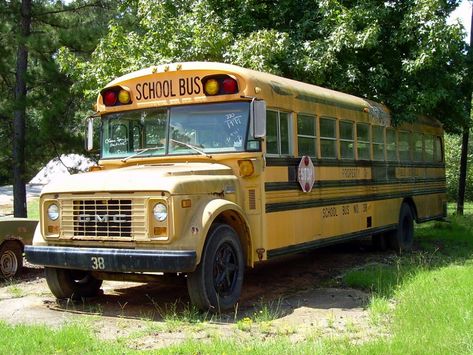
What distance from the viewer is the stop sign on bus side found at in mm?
8062

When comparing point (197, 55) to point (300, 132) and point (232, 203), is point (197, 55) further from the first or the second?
point (232, 203)

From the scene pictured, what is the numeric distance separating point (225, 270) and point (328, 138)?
10.0 feet

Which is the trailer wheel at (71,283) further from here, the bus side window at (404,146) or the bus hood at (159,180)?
the bus side window at (404,146)

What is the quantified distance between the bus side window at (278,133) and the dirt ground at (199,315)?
68.7 inches

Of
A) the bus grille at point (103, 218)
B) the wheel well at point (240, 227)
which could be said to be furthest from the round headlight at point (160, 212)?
the wheel well at point (240, 227)

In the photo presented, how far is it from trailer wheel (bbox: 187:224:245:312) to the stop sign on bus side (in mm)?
1608

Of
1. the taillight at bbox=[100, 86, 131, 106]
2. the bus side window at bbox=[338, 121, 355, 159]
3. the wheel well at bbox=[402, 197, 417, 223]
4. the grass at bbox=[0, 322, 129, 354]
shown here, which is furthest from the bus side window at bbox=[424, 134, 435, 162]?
the grass at bbox=[0, 322, 129, 354]

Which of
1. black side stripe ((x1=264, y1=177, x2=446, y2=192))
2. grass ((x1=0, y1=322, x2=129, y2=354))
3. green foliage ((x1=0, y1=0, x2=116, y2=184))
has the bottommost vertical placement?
grass ((x1=0, y1=322, x2=129, y2=354))

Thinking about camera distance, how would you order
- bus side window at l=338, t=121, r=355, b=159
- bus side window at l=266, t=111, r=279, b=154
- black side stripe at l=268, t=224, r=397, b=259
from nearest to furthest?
bus side window at l=266, t=111, r=279, b=154
black side stripe at l=268, t=224, r=397, b=259
bus side window at l=338, t=121, r=355, b=159

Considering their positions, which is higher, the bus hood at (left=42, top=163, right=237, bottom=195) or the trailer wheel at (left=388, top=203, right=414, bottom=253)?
the bus hood at (left=42, top=163, right=237, bottom=195)

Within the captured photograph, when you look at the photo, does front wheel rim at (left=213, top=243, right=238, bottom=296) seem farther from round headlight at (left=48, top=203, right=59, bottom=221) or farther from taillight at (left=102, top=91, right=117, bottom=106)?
taillight at (left=102, top=91, right=117, bottom=106)

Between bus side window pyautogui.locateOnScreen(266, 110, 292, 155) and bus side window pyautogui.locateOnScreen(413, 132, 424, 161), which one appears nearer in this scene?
bus side window pyautogui.locateOnScreen(266, 110, 292, 155)

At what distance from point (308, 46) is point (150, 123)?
5610mm

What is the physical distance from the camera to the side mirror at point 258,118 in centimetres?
683
